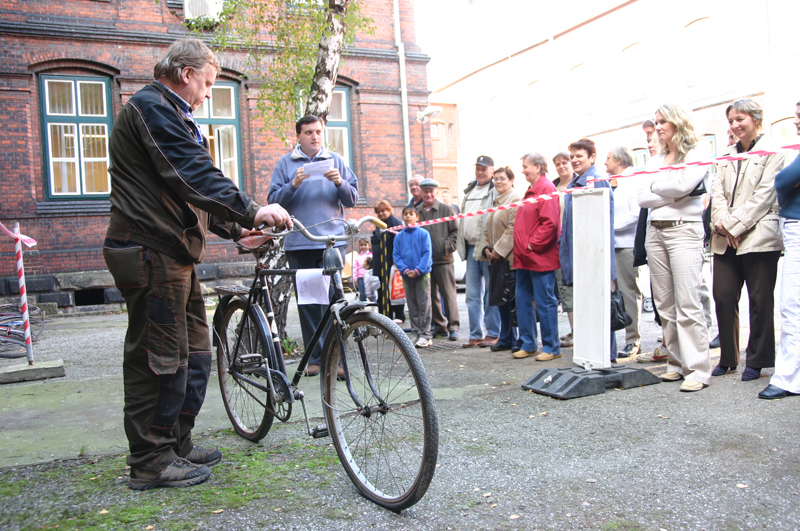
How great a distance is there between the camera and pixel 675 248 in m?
5.14

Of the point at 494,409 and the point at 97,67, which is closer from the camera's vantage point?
the point at 494,409

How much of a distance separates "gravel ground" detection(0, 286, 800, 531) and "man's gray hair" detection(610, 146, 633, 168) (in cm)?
280

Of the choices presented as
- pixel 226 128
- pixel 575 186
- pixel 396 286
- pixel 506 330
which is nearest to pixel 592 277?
pixel 575 186

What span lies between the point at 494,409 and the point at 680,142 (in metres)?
2.58

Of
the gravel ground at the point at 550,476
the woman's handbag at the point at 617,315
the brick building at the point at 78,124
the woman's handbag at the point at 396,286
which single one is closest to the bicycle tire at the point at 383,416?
the gravel ground at the point at 550,476

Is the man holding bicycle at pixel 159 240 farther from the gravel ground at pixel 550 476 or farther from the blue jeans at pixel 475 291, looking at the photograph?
the blue jeans at pixel 475 291

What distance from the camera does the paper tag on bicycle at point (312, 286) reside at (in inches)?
145

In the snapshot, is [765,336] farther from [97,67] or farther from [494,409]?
[97,67]

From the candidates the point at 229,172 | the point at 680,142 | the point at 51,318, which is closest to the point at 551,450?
the point at 680,142

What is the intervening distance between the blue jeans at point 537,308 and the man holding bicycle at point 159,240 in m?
3.93

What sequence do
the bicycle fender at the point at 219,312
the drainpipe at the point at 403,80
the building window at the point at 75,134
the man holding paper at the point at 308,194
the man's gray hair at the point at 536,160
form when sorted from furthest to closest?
the drainpipe at the point at 403,80
the building window at the point at 75,134
the man's gray hair at the point at 536,160
the man holding paper at the point at 308,194
the bicycle fender at the point at 219,312

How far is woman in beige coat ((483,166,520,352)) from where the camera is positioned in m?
7.11

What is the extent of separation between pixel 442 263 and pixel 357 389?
5520mm

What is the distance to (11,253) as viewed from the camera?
13602 millimetres
